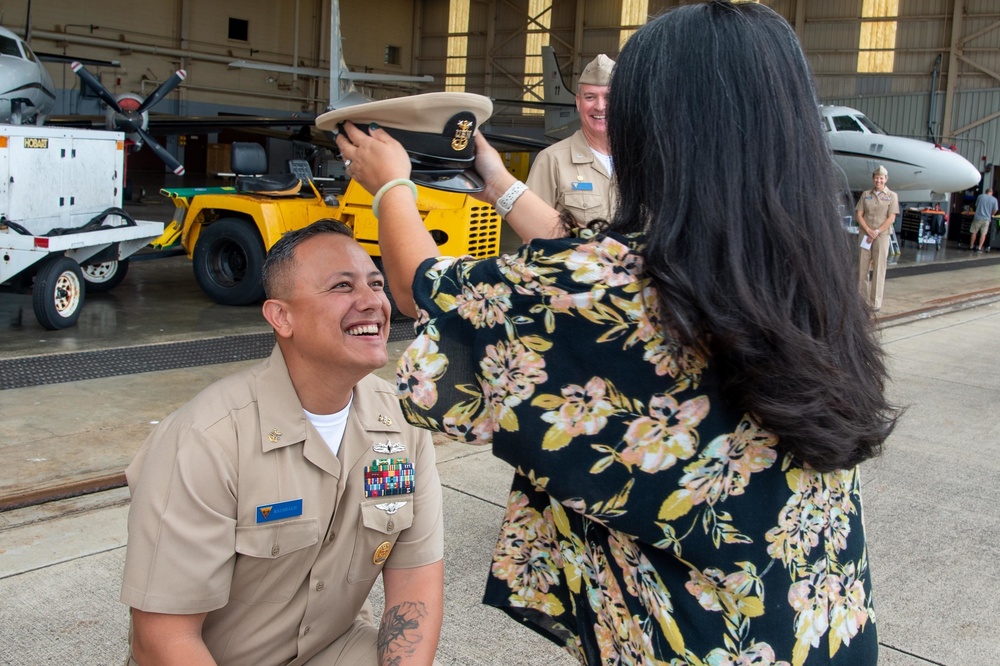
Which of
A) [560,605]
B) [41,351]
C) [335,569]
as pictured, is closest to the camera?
[560,605]

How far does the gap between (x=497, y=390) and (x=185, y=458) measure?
0.85 meters

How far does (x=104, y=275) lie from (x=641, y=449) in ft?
34.9

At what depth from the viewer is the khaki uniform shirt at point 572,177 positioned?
14.1 feet

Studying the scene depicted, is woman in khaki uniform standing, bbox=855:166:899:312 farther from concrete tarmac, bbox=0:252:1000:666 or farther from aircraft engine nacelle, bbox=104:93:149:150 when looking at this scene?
aircraft engine nacelle, bbox=104:93:149:150

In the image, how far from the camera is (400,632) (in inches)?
84.7

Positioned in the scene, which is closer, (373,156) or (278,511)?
(373,156)

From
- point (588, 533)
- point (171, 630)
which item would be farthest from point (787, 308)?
point (171, 630)

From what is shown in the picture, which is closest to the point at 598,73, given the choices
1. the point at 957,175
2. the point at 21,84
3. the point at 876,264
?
the point at 876,264

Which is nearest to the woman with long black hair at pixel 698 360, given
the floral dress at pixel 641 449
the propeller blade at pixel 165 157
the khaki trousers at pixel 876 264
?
the floral dress at pixel 641 449

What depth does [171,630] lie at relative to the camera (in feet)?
6.13

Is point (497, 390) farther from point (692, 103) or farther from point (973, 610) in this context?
point (973, 610)

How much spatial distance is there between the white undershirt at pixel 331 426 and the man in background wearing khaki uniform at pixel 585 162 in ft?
7.46

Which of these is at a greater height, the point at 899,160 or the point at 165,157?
the point at 899,160

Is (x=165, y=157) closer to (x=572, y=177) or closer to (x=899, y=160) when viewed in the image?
(x=572, y=177)
